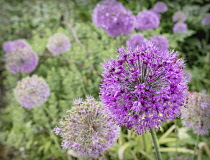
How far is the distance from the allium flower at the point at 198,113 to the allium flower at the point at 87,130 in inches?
26.6

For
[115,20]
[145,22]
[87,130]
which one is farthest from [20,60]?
[87,130]

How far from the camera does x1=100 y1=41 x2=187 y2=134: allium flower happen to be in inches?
46.5

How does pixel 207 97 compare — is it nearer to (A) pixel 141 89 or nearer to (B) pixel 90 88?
(A) pixel 141 89

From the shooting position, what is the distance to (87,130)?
1.42 m

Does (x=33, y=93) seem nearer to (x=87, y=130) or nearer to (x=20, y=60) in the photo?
(x=20, y=60)

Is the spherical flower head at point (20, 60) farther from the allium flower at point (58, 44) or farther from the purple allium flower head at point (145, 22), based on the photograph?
the purple allium flower head at point (145, 22)

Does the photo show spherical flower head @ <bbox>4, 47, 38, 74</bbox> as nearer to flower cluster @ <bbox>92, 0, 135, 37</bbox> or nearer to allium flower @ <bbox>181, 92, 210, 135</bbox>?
flower cluster @ <bbox>92, 0, 135, 37</bbox>

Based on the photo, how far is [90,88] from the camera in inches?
135

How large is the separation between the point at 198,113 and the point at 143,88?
31.4 inches

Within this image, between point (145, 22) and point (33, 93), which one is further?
point (145, 22)

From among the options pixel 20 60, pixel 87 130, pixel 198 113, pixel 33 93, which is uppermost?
pixel 20 60

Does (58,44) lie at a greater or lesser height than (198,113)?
greater

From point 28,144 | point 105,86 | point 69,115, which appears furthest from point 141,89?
point 28,144

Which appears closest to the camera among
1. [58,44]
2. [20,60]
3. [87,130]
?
[87,130]
